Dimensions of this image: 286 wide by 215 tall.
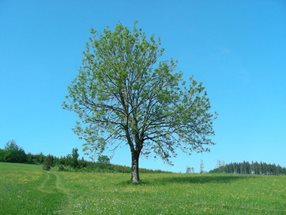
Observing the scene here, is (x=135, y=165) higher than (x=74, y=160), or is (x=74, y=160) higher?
(x=74, y=160)

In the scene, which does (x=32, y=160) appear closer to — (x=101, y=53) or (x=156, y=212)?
(x=101, y=53)

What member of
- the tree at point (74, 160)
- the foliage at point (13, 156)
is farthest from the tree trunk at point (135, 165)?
the foliage at point (13, 156)

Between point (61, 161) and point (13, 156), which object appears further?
point (13, 156)

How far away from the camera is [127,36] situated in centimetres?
4509

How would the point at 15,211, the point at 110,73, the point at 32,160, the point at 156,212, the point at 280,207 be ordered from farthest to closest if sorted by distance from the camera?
the point at 32,160 < the point at 110,73 < the point at 280,207 < the point at 15,211 < the point at 156,212

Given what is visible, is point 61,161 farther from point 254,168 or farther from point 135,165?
point 135,165

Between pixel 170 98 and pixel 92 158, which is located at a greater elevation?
pixel 170 98

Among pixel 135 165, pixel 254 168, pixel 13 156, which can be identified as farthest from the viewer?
pixel 254 168

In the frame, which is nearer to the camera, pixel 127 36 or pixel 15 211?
pixel 15 211

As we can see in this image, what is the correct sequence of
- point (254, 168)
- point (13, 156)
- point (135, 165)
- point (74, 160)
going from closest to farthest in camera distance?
point (135, 165) → point (74, 160) → point (13, 156) → point (254, 168)

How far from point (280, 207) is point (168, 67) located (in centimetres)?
2443

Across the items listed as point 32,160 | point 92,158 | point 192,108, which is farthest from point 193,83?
point 32,160

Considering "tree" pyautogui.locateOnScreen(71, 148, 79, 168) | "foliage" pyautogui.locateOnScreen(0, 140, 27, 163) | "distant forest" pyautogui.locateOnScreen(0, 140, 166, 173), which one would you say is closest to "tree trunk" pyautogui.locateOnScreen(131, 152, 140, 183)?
"distant forest" pyautogui.locateOnScreen(0, 140, 166, 173)

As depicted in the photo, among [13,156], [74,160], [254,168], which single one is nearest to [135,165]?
[74,160]
